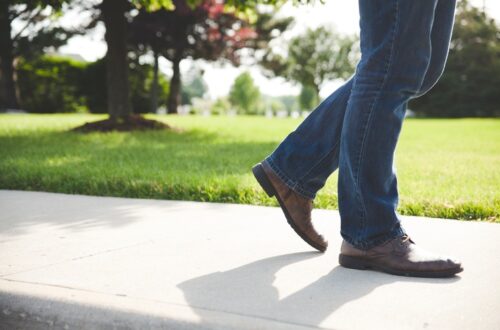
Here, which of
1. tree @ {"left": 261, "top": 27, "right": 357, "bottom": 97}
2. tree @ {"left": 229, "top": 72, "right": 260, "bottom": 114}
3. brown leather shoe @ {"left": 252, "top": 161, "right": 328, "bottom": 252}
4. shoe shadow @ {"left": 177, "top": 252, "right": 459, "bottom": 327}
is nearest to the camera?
shoe shadow @ {"left": 177, "top": 252, "right": 459, "bottom": 327}

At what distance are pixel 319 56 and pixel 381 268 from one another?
64857 mm

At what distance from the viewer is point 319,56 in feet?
212

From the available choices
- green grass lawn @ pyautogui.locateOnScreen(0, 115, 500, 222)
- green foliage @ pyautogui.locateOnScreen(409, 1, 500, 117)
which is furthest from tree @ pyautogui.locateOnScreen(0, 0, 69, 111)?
green foliage @ pyautogui.locateOnScreen(409, 1, 500, 117)

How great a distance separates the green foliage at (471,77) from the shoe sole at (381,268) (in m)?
35.0

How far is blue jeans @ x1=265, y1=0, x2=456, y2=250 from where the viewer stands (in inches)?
67.9

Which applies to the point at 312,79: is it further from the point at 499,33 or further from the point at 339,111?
the point at 339,111

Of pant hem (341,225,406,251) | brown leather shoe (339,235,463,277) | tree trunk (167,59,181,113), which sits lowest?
brown leather shoe (339,235,463,277)

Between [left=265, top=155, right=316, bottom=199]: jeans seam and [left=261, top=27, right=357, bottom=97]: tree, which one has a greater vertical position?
[left=261, top=27, right=357, bottom=97]: tree

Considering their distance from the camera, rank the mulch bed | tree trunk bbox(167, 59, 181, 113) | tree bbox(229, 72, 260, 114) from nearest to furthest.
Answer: the mulch bed
tree trunk bbox(167, 59, 181, 113)
tree bbox(229, 72, 260, 114)

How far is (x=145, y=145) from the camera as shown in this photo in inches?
265

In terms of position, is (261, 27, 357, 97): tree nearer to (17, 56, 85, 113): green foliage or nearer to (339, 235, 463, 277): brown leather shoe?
(17, 56, 85, 113): green foliage

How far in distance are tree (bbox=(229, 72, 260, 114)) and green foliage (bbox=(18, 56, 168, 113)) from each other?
1803 inches

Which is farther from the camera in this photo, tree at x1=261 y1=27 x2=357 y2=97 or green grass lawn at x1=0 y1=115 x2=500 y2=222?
tree at x1=261 y1=27 x2=357 y2=97

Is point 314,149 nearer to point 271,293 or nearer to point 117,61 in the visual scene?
point 271,293
